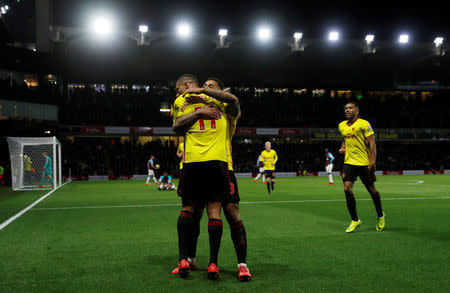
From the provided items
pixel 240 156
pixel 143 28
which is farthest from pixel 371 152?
pixel 240 156

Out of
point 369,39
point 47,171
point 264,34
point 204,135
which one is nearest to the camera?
point 204,135

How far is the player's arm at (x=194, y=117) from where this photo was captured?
4359 millimetres

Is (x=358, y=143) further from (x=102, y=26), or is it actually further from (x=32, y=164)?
(x=102, y=26)

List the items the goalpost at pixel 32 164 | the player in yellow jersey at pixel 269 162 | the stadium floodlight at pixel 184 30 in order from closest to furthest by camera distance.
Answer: the player in yellow jersey at pixel 269 162, the goalpost at pixel 32 164, the stadium floodlight at pixel 184 30

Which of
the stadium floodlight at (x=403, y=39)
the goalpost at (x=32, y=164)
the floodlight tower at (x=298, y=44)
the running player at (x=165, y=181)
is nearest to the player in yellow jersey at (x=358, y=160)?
the running player at (x=165, y=181)

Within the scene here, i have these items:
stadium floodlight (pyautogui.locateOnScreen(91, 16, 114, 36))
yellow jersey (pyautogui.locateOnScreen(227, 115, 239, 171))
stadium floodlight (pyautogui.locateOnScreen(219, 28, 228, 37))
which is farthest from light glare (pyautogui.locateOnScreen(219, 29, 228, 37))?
yellow jersey (pyautogui.locateOnScreen(227, 115, 239, 171))

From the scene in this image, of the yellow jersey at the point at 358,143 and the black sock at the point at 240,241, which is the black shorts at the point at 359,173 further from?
the black sock at the point at 240,241

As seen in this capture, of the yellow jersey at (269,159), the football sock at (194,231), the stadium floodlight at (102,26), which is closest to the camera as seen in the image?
the football sock at (194,231)

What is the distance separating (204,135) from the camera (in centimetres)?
446

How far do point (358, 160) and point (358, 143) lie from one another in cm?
31

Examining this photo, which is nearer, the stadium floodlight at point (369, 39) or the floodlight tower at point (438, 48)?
the stadium floodlight at point (369, 39)

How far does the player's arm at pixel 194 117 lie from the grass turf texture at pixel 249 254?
160cm

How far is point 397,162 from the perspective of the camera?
41.5 meters

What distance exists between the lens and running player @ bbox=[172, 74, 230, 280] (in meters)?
4.35
